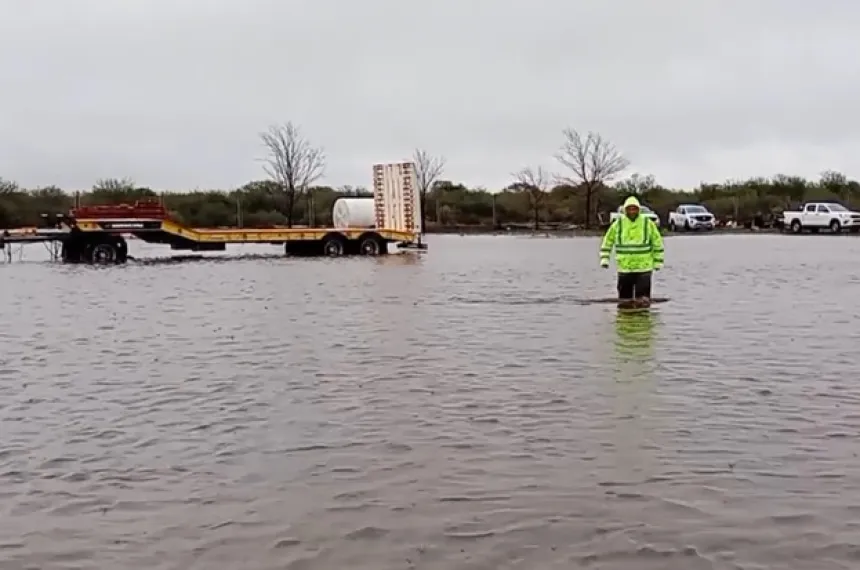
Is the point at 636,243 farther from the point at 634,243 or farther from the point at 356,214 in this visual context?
the point at 356,214

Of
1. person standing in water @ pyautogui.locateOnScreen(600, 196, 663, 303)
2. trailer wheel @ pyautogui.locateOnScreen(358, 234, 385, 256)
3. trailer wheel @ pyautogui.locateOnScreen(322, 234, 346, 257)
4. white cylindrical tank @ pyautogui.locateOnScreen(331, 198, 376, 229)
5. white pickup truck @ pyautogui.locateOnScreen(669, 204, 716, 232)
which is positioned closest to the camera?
person standing in water @ pyautogui.locateOnScreen(600, 196, 663, 303)

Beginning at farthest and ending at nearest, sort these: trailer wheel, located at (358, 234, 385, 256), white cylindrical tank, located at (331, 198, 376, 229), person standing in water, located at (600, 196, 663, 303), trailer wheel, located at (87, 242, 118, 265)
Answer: white cylindrical tank, located at (331, 198, 376, 229) < trailer wheel, located at (358, 234, 385, 256) < trailer wheel, located at (87, 242, 118, 265) < person standing in water, located at (600, 196, 663, 303)

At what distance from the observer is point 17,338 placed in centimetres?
1428

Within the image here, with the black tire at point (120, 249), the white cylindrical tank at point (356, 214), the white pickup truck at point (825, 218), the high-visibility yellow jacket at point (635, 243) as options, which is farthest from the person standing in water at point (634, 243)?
the white pickup truck at point (825, 218)

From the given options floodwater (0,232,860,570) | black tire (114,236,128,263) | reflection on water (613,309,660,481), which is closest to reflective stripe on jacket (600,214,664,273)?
floodwater (0,232,860,570)

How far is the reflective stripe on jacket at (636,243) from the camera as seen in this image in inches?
611

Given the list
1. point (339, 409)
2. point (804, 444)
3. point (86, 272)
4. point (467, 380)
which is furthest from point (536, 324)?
point (86, 272)

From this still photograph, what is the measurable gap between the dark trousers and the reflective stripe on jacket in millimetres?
423

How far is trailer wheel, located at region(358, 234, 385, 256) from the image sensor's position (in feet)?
126

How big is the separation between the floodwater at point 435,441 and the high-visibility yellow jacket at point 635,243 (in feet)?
2.86

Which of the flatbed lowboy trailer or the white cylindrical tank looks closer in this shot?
the flatbed lowboy trailer

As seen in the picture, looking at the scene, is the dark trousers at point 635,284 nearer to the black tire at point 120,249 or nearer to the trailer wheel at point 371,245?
the black tire at point 120,249

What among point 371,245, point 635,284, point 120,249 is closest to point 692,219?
point 371,245

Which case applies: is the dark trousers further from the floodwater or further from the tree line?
the tree line
